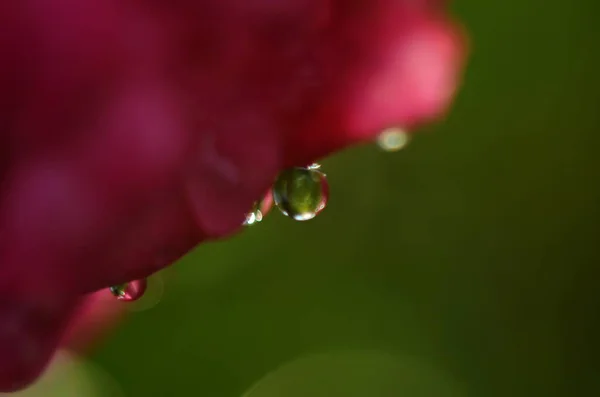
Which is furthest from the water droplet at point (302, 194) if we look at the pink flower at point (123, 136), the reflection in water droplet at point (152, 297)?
the reflection in water droplet at point (152, 297)

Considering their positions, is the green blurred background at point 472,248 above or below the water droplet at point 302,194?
above

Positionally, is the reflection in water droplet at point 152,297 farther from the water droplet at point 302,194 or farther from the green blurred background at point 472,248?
the water droplet at point 302,194

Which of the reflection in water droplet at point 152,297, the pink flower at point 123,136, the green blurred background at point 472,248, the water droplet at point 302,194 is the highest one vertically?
the green blurred background at point 472,248

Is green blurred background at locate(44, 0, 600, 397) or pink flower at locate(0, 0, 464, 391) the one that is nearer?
pink flower at locate(0, 0, 464, 391)

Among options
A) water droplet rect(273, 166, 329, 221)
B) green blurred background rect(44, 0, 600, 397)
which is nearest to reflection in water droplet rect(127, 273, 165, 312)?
green blurred background rect(44, 0, 600, 397)

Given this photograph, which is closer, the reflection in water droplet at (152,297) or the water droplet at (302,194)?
the water droplet at (302,194)

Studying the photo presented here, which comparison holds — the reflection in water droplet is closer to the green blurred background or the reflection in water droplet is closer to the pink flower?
the green blurred background
